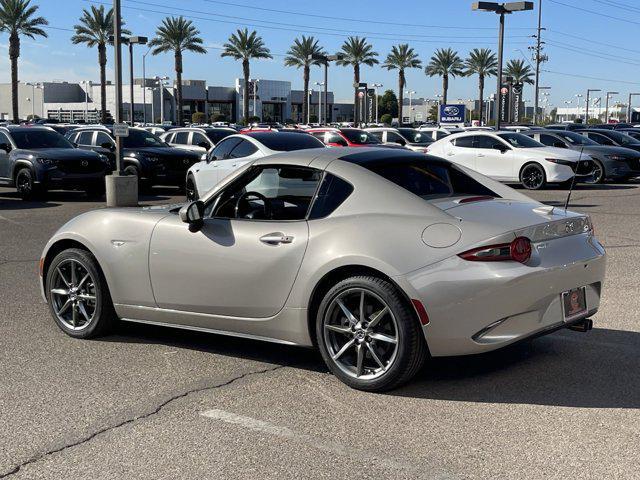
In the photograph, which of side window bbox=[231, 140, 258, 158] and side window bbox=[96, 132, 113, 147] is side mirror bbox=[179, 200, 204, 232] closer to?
side window bbox=[231, 140, 258, 158]

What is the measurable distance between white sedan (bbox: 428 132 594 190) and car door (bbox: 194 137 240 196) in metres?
7.73

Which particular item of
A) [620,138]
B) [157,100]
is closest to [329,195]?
[620,138]

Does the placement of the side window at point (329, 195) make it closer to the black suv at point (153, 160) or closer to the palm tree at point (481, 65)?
the black suv at point (153, 160)

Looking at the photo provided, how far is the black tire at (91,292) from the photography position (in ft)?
20.5

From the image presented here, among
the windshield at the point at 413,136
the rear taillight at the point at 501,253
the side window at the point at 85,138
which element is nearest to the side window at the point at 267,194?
the rear taillight at the point at 501,253

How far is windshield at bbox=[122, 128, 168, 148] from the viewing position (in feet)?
71.1

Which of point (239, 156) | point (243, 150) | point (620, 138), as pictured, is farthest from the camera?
point (620, 138)

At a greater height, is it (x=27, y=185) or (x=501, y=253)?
(x=501, y=253)

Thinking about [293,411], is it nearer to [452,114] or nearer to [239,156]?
[239,156]

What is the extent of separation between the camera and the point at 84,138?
23.8m

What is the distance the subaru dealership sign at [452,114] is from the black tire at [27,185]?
91.5 ft

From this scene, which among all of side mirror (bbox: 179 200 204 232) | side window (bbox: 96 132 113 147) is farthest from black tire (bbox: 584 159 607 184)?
side mirror (bbox: 179 200 204 232)

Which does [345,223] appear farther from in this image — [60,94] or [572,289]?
[60,94]

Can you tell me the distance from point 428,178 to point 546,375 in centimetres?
153
